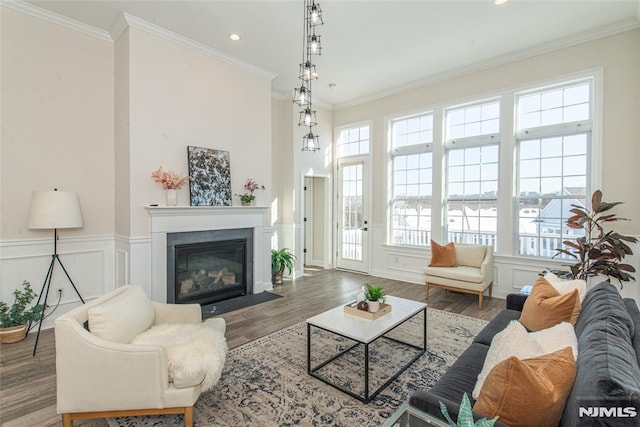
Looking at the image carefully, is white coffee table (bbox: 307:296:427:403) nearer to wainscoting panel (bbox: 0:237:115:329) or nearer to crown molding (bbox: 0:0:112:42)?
wainscoting panel (bbox: 0:237:115:329)

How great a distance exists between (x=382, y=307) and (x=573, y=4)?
390cm

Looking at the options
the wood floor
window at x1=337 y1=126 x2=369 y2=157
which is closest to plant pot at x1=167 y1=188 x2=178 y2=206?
the wood floor

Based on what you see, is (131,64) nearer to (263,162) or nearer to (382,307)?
(263,162)

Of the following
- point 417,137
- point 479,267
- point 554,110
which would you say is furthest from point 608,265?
point 417,137

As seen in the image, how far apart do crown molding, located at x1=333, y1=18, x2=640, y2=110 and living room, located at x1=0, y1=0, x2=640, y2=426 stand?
0.02 metres

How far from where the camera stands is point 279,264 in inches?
219

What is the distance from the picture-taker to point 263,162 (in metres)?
5.13

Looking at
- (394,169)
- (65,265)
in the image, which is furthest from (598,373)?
(394,169)

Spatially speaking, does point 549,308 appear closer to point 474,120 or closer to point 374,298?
point 374,298

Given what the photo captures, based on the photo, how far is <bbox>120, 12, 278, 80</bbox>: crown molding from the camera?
12.1 ft

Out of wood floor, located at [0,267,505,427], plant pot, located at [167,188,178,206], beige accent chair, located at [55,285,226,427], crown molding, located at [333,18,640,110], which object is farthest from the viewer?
plant pot, located at [167,188,178,206]

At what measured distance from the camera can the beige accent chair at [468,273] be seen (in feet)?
14.1

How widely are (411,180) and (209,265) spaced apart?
3764 millimetres

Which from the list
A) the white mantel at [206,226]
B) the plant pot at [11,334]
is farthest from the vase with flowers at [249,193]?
the plant pot at [11,334]
